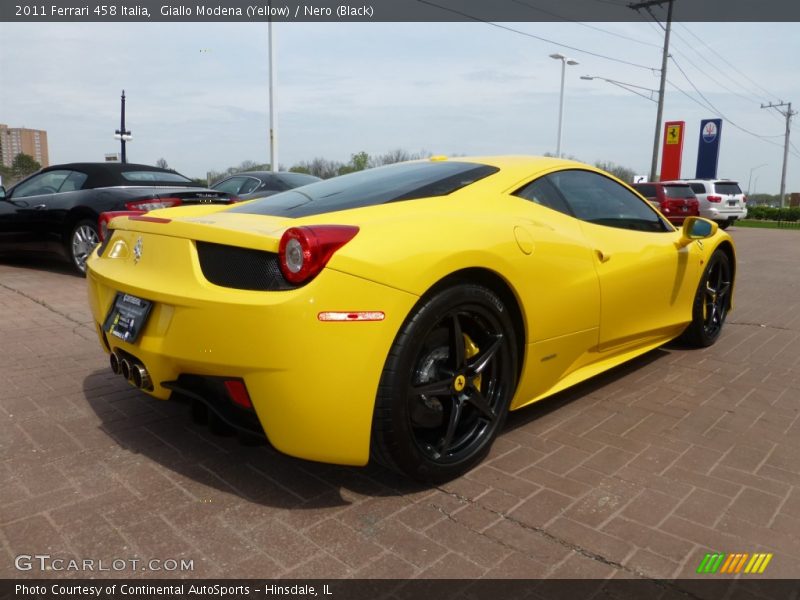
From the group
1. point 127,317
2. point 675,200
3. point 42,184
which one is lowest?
point 127,317

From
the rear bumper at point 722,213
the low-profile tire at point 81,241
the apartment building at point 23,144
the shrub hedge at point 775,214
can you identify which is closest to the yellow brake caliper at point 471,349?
the low-profile tire at point 81,241

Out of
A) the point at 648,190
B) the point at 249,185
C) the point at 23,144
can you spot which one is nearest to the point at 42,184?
the point at 249,185

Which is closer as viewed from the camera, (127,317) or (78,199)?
(127,317)

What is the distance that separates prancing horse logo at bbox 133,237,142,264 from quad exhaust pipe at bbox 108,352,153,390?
1.37 ft

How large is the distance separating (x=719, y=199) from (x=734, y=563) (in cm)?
2053

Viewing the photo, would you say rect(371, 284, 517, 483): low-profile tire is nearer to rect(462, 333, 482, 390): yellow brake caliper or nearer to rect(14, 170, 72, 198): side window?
rect(462, 333, 482, 390): yellow brake caliper

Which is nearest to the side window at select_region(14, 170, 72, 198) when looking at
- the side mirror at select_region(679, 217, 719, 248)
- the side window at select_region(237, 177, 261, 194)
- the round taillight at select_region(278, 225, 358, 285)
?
the side window at select_region(237, 177, 261, 194)

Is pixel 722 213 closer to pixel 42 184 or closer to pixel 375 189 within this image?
pixel 42 184

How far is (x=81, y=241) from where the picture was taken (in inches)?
287

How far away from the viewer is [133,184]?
7.52 metres

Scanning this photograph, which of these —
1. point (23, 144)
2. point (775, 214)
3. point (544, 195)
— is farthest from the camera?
point (23, 144)
